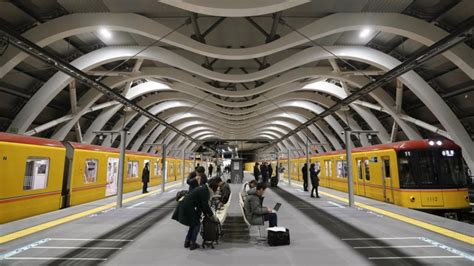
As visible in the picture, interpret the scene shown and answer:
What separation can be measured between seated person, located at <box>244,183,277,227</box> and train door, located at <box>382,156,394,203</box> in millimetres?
6980

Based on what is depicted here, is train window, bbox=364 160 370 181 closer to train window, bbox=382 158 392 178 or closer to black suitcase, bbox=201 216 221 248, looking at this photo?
train window, bbox=382 158 392 178

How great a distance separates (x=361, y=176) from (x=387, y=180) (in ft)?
7.84

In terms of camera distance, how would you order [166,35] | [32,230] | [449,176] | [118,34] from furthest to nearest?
[118,34]
[166,35]
[449,176]
[32,230]

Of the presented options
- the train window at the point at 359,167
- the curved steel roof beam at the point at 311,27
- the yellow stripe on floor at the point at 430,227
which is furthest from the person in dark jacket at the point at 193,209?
the train window at the point at 359,167

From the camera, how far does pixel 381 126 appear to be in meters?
19.1

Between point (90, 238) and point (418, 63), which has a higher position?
point (418, 63)

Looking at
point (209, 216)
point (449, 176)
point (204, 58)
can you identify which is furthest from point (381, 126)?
point (209, 216)

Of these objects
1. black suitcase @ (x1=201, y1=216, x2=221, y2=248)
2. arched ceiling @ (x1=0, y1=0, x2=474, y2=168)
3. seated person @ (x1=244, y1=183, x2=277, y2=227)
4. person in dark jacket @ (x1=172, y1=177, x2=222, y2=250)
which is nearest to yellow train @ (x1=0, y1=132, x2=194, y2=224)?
arched ceiling @ (x1=0, y1=0, x2=474, y2=168)

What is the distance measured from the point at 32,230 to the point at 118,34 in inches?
353

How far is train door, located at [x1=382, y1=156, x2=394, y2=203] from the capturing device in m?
10.0

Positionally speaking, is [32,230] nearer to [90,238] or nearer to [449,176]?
[90,238]

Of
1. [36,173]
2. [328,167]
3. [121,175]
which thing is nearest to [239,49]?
[121,175]

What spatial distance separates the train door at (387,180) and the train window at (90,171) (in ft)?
41.7

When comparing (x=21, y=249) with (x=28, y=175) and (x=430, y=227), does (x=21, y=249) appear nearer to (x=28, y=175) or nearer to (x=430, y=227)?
(x=28, y=175)
